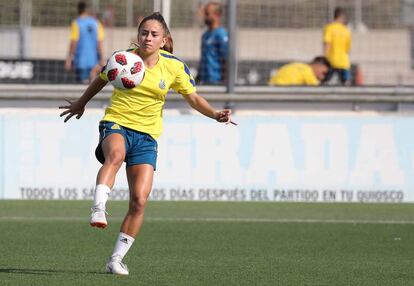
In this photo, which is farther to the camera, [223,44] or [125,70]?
[223,44]

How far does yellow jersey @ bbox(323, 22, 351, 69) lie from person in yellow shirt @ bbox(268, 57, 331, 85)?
792 millimetres

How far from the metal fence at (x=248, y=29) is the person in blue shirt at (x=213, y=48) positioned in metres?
0.18

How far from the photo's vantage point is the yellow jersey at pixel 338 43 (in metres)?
17.5

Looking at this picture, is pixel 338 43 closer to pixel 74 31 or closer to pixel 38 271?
pixel 74 31

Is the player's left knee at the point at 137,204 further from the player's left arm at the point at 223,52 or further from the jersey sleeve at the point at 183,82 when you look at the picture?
the player's left arm at the point at 223,52

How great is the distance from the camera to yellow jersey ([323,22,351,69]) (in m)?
17.5

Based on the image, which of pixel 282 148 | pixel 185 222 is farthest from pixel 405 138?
pixel 185 222

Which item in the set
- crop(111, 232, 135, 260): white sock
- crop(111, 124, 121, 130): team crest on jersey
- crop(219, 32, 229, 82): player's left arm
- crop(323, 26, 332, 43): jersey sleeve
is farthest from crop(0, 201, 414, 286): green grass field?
crop(323, 26, 332, 43): jersey sleeve

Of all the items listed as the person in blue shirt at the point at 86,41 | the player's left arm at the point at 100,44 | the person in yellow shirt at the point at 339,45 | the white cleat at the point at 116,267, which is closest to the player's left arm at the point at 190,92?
the white cleat at the point at 116,267

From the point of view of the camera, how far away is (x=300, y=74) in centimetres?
1641

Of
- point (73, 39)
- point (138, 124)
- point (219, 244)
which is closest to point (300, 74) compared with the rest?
point (73, 39)

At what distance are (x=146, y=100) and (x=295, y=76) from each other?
27.8 feet

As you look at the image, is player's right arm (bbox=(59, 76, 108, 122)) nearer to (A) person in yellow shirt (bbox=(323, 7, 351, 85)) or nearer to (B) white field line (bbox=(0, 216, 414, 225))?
(B) white field line (bbox=(0, 216, 414, 225))

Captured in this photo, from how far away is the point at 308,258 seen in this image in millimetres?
9164
